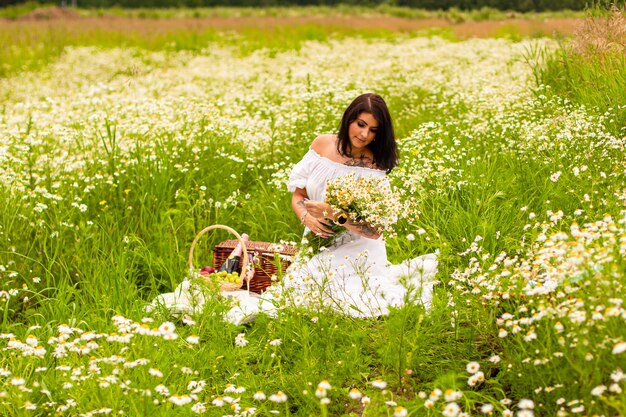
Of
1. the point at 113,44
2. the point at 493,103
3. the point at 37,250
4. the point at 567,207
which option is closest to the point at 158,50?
the point at 113,44

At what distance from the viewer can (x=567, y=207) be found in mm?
4809

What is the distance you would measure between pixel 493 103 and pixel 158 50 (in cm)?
1194

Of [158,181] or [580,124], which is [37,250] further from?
[580,124]

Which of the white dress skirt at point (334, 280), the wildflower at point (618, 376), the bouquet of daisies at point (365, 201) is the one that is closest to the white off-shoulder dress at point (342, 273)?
the white dress skirt at point (334, 280)

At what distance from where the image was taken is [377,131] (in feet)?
16.3

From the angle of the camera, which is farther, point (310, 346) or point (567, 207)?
point (567, 207)

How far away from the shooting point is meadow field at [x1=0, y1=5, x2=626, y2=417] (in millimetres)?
3061

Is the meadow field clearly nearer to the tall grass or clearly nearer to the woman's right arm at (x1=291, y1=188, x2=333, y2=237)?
the tall grass

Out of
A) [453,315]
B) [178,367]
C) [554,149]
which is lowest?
[178,367]

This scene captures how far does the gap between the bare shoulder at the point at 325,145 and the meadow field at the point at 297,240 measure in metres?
0.58

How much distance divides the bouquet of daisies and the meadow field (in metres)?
0.35

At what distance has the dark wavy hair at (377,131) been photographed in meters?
4.86

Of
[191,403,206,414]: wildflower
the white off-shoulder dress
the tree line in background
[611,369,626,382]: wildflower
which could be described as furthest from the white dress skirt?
the tree line in background

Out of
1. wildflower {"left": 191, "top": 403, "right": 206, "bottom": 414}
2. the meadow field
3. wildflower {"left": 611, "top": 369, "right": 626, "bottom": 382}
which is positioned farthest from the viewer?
wildflower {"left": 191, "top": 403, "right": 206, "bottom": 414}
